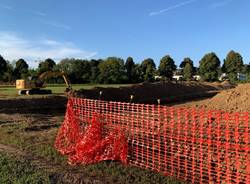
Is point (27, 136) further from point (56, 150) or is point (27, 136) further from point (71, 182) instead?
point (71, 182)

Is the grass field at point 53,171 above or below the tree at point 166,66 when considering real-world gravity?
below

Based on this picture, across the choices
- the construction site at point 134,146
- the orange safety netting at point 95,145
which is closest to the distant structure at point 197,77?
the construction site at point 134,146

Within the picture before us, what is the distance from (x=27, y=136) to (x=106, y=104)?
3.58 m

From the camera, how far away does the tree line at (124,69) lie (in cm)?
8244

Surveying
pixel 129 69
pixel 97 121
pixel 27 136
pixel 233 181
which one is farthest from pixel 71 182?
pixel 129 69

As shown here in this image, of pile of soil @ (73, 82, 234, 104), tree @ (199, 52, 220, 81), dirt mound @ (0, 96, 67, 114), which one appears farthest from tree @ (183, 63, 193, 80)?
dirt mound @ (0, 96, 67, 114)

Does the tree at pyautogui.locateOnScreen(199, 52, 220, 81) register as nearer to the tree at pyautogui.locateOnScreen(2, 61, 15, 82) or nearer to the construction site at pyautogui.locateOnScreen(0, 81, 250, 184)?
the tree at pyautogui.locateOnScreen(2, 61, 15, 82)

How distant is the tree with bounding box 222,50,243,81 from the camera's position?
87.6m

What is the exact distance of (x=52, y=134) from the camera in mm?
11516

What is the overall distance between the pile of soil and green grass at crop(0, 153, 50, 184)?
67.8 feet

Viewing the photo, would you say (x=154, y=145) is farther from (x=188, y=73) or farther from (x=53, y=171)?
(x=188, y=73)

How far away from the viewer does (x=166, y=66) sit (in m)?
97.5

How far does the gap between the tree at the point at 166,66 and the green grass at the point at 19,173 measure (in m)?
90.7

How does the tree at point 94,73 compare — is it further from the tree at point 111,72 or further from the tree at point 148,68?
the tree at point 148,68
